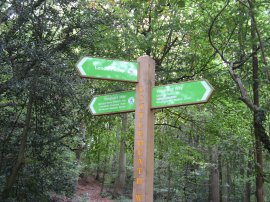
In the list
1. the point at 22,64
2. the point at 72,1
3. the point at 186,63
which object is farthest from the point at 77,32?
the point at 186,63

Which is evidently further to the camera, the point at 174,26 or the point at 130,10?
the point at 130,10

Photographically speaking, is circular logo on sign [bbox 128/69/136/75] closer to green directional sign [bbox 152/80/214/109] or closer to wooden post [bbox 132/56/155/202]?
wooden post [bbox 132/56/155/202]

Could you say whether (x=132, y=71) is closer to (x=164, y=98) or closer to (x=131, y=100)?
(x=131, y=100)

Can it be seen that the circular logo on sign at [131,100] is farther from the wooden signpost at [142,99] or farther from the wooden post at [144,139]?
the wooden post at [144,139]

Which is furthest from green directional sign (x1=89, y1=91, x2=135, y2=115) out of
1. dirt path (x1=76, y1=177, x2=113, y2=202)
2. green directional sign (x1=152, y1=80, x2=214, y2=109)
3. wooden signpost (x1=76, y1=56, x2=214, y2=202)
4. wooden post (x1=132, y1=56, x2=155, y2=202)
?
dirt path (x1=76, y1=177, x2=113, y2=202)

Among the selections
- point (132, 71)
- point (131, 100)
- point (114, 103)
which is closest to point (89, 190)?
point (114, 103)

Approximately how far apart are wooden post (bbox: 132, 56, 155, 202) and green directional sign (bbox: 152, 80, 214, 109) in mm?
109

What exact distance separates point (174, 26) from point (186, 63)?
4.06ft

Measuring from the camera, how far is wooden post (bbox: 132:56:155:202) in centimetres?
344

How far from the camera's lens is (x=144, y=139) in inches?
139

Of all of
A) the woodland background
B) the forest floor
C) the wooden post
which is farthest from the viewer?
the forest floor

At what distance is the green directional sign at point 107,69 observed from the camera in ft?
12.6

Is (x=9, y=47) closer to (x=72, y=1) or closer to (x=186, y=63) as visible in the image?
(x=72, y=1)

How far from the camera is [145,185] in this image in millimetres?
3426
